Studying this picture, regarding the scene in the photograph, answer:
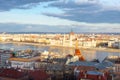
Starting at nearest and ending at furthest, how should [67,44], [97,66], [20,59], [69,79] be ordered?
[69,79] < [97,66] < [20,59] < [67,44]

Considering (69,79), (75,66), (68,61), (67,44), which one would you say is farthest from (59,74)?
(67,44)

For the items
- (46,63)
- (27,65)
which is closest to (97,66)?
(46,63)

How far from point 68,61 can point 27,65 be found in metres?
2.91

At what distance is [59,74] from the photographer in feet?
54.4

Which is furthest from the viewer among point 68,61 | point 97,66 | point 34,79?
point 68,61

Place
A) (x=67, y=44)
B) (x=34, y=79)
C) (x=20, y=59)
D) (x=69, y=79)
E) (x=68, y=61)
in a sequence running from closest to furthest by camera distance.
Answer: (x=34, y=79), (x=69, y=79), (x=68, y=61), (x=20, y=59), (x=67, y=44)

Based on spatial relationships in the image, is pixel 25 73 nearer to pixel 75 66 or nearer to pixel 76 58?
pixel 75 66

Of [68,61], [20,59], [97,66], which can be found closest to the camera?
[97,66]

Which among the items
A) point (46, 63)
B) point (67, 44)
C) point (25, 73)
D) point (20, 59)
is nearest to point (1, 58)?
point (20, 59)

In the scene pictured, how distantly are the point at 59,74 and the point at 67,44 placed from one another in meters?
36.4

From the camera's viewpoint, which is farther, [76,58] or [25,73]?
[76,58]

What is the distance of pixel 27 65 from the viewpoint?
2177 centimetres

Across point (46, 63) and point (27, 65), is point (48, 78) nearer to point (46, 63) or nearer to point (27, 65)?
point (46, 63)

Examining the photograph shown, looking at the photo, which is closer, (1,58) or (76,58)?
(76,58)
